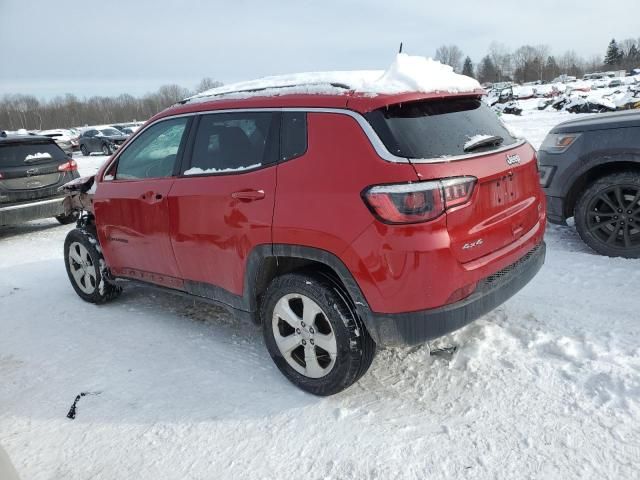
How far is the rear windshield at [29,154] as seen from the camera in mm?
7309

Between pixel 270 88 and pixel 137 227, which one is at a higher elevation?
pixel 270 88

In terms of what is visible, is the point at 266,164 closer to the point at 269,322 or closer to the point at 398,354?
the point at 269,322

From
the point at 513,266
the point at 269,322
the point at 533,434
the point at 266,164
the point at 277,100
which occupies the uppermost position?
the point at 277,100

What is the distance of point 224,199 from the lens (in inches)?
120

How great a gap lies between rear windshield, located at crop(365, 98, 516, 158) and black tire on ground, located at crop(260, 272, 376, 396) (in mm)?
856

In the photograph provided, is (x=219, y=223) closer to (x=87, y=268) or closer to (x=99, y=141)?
(x=87, y=268)

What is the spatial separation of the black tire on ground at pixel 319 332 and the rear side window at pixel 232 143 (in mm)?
756

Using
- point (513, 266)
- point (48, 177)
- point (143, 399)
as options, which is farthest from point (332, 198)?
point (48, 177)

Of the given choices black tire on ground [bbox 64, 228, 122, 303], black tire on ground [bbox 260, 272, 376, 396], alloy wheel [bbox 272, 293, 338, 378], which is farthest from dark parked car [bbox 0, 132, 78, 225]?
alloy wheel [bbox 272, 293, 338, 378]

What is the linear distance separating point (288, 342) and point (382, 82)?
1575 millimetres

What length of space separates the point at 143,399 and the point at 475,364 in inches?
79.6

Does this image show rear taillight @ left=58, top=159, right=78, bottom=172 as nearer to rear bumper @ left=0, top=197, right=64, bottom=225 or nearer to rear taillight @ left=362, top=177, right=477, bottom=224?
rear bumper @ left=0, top=197, right=64, bottom=225

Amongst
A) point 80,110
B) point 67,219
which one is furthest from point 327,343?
point 80,110

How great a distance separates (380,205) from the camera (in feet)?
7.79
